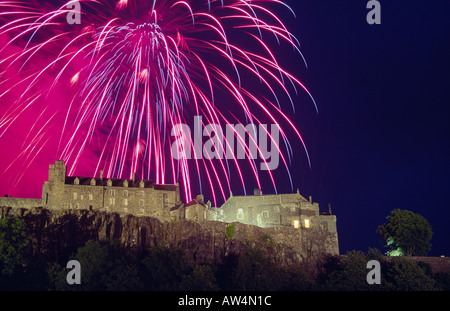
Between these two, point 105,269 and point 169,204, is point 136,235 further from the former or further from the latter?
point 169,204

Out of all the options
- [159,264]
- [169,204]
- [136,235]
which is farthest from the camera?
[169,204]

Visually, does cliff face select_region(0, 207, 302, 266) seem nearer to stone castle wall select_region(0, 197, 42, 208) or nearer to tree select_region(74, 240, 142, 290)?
stone castle wall select_region(0, 197, 42, 208)

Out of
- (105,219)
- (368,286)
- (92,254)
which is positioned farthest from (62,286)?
(368,286)

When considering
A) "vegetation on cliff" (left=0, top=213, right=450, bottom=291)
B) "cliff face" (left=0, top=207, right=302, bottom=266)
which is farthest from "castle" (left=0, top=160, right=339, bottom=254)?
"vegetation on cliff" (left=0, top=213, right=450, bottom=291)

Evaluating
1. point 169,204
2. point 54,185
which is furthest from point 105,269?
point 169,204
